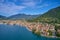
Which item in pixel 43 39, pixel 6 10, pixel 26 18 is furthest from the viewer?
pixel 43 39

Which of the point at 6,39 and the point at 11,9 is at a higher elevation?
the point at 11,9

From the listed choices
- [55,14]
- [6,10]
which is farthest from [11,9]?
[55,14]

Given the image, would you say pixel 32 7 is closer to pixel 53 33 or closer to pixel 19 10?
pixel 19 10

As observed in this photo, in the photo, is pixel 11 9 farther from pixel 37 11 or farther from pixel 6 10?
pixel 37 11

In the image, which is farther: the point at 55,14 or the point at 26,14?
the point at 55,14

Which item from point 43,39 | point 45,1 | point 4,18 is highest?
point 45,1

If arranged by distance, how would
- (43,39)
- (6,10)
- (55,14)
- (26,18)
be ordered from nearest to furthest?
1. (6,10)
2. (26,18)
3. (43,39)
4. (55,14)
